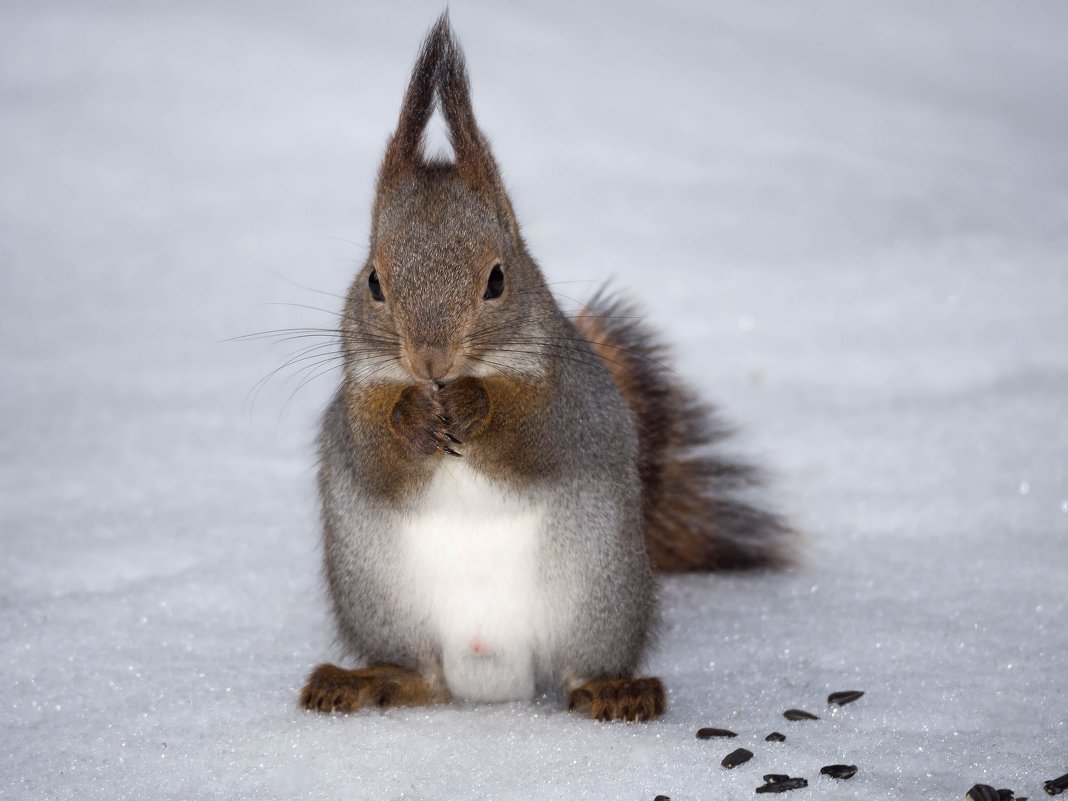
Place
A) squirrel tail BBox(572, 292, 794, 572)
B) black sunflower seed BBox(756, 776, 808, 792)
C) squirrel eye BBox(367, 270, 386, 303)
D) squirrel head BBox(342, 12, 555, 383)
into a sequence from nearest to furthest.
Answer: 1. black sunflower seed BBox(756, 776, 808, 792)
2. squirrel head BBox(342, 12, 555, 383)
3. squirrel eye BBox(367, 270, 386, 303)
4. squirrel tail BBox(572, 292, 794, 572)

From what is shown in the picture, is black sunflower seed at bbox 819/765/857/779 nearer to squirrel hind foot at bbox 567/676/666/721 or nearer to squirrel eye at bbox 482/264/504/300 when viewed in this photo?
squirrel hind foot at bbox 567/676/666/721

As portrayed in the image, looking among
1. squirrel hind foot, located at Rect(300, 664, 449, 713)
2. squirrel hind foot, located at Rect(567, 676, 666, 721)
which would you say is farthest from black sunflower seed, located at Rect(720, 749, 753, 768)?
squirrel hind foot, located at Rect(300, 664, 449, 713)

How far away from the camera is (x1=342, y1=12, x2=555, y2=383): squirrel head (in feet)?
6.73

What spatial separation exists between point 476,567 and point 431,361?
330mm

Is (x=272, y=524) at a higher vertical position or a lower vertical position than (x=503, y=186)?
lower

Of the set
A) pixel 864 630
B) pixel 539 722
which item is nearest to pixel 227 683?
pixel 539 722

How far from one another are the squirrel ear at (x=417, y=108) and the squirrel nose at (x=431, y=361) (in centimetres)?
39

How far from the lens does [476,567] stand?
214cm

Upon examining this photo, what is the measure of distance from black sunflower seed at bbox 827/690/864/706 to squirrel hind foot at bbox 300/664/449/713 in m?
0.59

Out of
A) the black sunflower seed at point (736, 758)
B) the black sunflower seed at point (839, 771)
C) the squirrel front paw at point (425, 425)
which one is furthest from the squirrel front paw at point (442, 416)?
the black sunflower seed at point (839, 771)

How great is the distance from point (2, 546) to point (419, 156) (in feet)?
4.20

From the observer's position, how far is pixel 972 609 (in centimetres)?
273

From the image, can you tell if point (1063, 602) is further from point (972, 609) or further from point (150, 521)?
point (150, 521)

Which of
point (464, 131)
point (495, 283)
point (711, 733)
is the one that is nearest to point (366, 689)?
point (711, 733)
